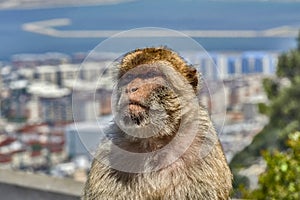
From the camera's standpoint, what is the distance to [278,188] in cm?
397

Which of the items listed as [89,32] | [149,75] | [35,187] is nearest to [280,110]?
[89,32]

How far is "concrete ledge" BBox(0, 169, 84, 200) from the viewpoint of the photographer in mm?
4441

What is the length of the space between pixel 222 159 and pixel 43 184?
7.31 ft

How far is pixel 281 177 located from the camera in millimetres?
3990

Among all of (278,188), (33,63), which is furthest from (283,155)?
(33,63)

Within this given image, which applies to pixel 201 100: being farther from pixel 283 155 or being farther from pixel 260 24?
pixel 260 24

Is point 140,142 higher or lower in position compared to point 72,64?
lower

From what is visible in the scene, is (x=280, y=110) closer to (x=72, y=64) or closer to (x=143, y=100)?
(x=72, y=64)

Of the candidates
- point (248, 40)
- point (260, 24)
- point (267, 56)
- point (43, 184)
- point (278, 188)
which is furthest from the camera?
point (260, 24)

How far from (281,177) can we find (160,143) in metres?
1.75

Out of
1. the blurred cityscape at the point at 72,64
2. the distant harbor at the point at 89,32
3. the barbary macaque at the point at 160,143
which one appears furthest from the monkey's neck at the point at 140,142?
the distant harbor at the point at 89,32

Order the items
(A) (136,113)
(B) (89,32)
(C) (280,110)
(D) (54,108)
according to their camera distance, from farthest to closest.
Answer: (C) (280,110) < (B) (89,32) < (D) (54,108) < (A) (136,113)

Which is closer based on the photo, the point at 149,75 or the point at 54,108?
the point at 149,75

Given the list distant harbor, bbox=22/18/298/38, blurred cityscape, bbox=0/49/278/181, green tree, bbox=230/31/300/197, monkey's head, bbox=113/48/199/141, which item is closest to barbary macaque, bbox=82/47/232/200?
monkey's head, bbox=113/48/199/141
